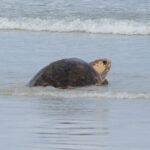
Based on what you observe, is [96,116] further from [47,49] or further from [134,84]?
[47,49]

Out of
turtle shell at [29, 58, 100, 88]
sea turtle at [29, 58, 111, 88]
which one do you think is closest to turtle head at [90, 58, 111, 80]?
sea turtle at [29, 58, 111, 88]

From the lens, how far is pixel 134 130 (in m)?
6.21

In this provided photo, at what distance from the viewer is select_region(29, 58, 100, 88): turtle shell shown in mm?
9367

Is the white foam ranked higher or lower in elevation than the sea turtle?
lower

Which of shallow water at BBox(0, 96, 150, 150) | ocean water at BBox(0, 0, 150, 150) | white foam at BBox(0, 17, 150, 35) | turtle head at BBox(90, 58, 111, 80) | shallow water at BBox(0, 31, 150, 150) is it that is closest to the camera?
shallow water at BBox(0, 96, 150, 150)

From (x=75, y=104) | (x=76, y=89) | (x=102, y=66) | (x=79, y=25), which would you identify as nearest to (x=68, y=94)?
(x=76, y=89)

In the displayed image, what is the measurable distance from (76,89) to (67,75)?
0.33 m

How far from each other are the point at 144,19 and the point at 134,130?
14670 millimetres

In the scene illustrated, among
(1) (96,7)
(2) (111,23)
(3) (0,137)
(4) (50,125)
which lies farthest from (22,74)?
(1) (96,7)

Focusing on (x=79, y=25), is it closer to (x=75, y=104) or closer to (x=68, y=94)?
(x=68, y=94)

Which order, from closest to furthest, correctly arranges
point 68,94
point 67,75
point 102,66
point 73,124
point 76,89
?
point 73,124, point 68,94, point 76,89, point 67,75, point 102,66

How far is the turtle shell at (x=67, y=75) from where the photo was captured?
30.7 feet

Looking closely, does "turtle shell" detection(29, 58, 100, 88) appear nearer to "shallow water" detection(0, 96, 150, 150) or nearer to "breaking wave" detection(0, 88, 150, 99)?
"breaking wave" detection(0, 88, 150, 99)

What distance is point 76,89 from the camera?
9.25 meters
